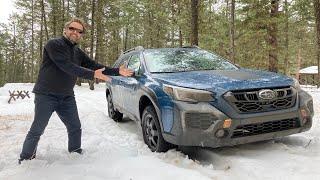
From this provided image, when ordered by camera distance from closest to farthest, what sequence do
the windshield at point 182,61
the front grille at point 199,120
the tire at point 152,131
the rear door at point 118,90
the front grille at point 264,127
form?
1. the front grille at point 199,120
2. the front grille at point 264,127
3. the tire at point 152,131
4. the windshield at point 182,61
5. the rear door at point 118,90

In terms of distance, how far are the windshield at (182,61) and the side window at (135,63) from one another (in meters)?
0.22

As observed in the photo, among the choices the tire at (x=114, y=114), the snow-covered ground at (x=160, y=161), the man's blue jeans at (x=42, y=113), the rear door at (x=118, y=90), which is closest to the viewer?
the snow-covered ground at (x=160, y=161)

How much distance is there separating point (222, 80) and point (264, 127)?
839mm

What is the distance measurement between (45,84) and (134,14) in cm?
3570

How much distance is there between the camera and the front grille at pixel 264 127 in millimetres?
5082

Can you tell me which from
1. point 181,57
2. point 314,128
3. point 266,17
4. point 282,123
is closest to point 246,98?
point 282,123

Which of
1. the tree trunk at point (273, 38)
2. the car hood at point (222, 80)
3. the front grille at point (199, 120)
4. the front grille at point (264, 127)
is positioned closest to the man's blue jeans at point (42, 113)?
the car hood at point (222, 80)

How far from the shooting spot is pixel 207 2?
21.1 m

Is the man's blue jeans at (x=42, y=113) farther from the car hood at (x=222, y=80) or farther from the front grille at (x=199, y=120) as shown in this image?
the front grille at (x=199, y=120)

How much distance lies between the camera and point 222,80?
5.39 metres

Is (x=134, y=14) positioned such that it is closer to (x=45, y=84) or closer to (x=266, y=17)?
(x=266, y=17)

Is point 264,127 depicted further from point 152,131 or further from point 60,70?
point 60,70

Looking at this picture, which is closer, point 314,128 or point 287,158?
point 287,158

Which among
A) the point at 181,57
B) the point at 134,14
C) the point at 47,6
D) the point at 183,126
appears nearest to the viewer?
the point at 183,126
